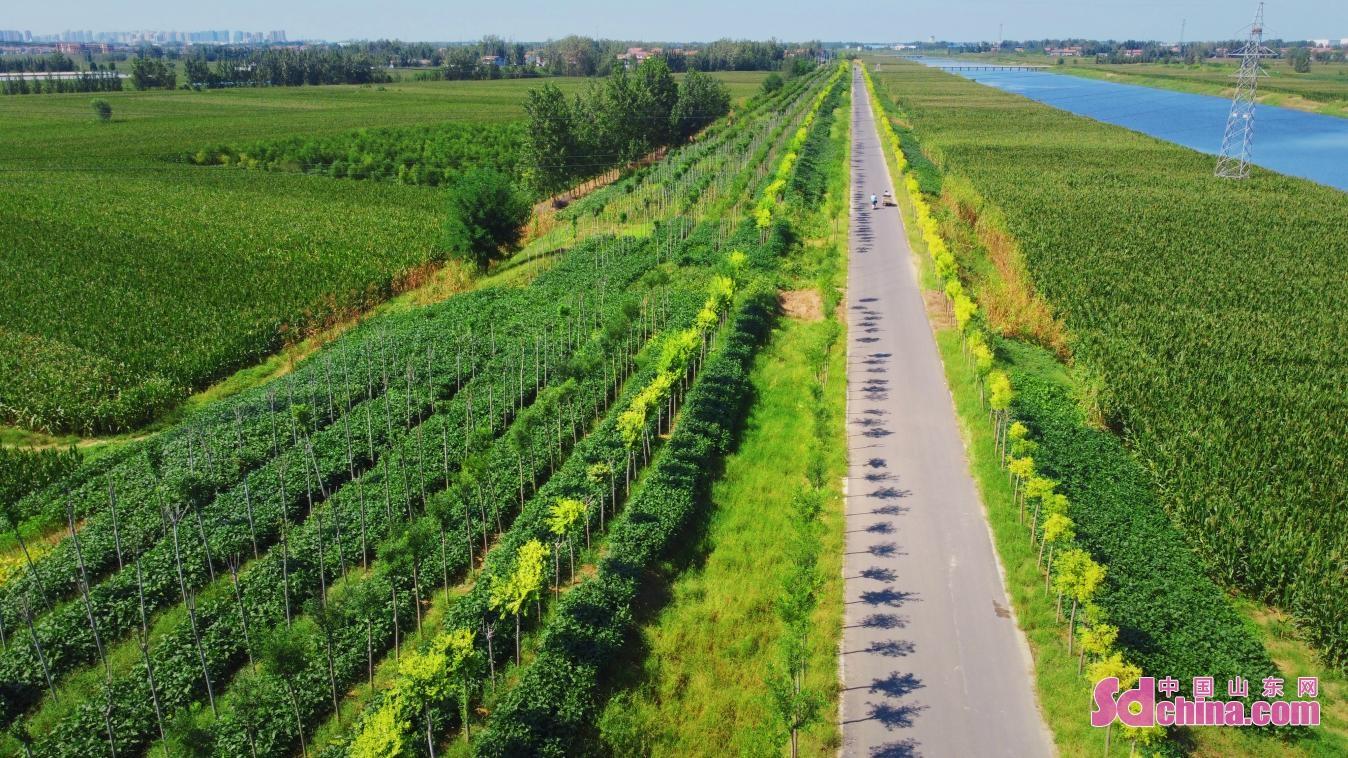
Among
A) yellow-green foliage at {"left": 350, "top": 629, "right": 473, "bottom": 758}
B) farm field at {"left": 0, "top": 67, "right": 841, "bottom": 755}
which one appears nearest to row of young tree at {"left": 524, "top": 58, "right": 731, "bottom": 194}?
farm field at {"left": 0, "top": 67, "right": 841, "bottom": 755}

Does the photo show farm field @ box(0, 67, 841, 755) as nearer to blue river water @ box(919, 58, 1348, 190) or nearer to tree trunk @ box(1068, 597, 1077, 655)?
tree trunk @ box(1068, 597, 1077, 655)

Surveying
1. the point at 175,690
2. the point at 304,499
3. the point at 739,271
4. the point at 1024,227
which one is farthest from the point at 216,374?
the point at 1024,227

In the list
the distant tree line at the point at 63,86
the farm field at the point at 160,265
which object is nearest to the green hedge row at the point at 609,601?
the farm field at the point at 160,265

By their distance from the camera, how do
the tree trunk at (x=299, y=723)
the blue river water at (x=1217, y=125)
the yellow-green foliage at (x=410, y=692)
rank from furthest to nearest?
the blue river water at (x=1217, y=125)
the tree trunk at (x=299, y=723)
the yellow-green foliage at (x=410, y=692)

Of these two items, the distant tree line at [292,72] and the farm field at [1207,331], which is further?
the distant tree line at [292,72]

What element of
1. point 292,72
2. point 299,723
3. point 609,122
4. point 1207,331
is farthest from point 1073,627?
point 292,72

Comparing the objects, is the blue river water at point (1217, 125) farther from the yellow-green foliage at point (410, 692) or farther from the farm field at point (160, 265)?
the yellow-green foliage at point (410, 692)

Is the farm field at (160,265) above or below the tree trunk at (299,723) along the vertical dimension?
above

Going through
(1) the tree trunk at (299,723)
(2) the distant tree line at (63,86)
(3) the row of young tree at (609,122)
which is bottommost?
(1) the tree trunk at (299,723)
